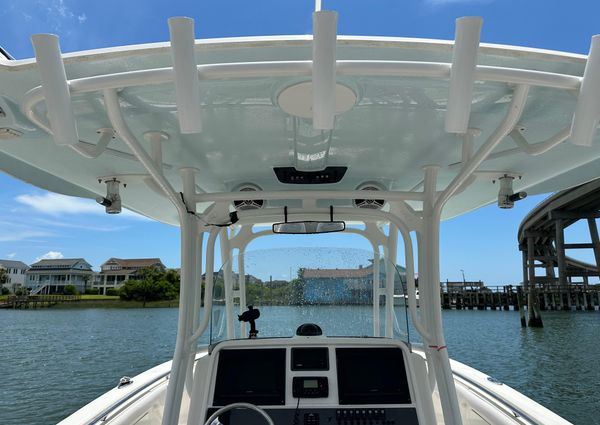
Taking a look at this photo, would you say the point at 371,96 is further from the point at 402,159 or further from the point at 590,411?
the point at 590,411

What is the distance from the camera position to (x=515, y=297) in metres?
66.6

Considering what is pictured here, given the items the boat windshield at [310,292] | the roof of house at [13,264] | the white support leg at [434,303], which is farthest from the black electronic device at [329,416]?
the roof of house at [13,264]

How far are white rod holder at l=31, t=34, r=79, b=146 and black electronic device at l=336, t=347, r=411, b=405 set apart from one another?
7.53 feet

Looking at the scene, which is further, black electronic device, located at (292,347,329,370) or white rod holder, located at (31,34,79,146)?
black electronic device, located at (292,347,329,370)

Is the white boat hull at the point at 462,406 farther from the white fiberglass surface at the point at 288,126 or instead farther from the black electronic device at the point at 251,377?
the white fiberglass surface at the point at 288,126

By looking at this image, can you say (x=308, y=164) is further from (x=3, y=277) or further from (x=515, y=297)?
(x=3, y=277)

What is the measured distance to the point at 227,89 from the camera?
236 centimetres

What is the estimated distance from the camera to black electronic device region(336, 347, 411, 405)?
3148 mm

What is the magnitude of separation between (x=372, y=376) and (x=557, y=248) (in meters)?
52.6

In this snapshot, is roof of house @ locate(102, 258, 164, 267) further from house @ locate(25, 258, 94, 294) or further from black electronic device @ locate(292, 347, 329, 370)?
black electronic device @ locate(292, 347, 329, 370)

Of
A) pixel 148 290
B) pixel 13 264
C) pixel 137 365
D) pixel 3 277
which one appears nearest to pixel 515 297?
pixel 148 290

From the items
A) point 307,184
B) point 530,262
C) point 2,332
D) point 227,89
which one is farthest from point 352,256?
point 530,262

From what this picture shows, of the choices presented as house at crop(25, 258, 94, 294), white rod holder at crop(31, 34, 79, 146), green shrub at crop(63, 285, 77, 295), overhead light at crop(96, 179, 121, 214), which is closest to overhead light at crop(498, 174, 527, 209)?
overhead light at crop(96, 179, 121, 214)

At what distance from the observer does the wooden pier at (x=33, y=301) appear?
72.7 metres
